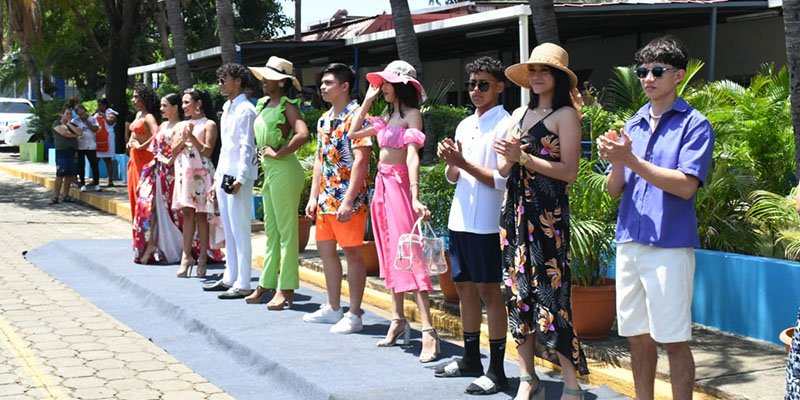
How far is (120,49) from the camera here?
2450cm

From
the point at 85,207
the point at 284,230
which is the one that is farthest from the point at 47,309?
the point at 85,207

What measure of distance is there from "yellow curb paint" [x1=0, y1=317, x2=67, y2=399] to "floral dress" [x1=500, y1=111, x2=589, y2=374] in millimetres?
2789

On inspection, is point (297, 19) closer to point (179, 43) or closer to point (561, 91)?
point (179, 43)

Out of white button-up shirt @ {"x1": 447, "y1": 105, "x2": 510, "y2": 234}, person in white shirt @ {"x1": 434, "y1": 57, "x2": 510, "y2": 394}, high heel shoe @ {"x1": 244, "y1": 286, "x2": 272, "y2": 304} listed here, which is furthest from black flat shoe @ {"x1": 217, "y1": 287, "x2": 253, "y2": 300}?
white button-up shirt @ {"x1": 447, "y1": 105, "x2": 510, "y2": 234}

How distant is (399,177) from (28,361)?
274 centimetres

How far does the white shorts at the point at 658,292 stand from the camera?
187 inches

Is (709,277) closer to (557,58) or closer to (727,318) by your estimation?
(727,318)

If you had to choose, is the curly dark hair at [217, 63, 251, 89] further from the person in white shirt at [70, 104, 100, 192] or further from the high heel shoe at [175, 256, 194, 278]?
the person in white shirt at [70, 104, 100, 192]

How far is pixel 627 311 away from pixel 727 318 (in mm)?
2572

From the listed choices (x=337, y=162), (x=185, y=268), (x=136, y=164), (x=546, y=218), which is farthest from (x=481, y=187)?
(x=136, y=164)

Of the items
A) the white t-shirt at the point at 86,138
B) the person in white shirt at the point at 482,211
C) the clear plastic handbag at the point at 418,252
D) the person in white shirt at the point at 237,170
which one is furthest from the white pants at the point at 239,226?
the white t-shirt at the point at 86,138

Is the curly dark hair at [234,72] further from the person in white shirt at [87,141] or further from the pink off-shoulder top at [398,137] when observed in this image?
the person in white shirt at [87,141]

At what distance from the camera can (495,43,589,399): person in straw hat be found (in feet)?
18.1

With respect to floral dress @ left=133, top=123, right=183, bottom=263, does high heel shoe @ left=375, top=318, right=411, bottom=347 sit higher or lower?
lower
